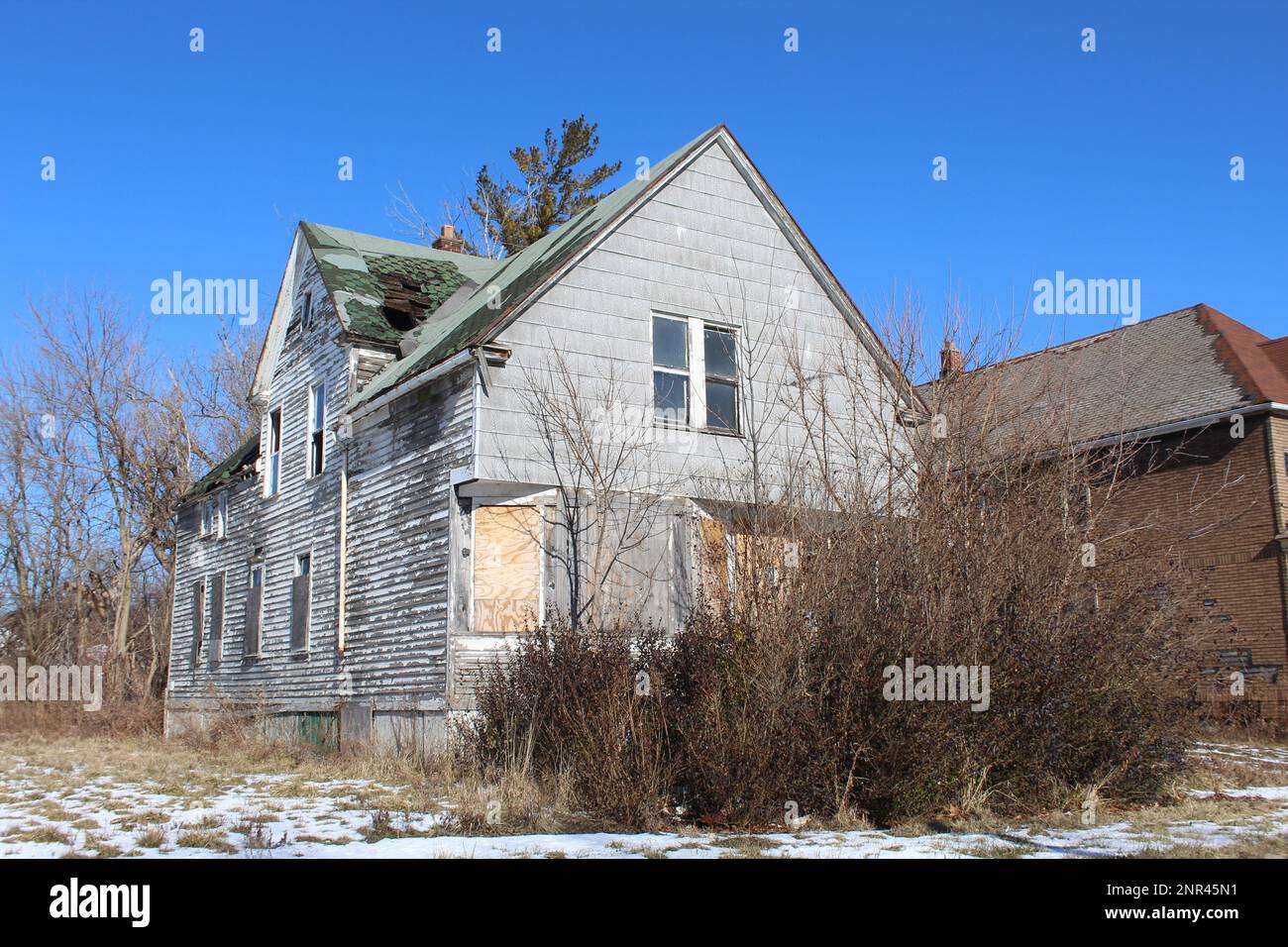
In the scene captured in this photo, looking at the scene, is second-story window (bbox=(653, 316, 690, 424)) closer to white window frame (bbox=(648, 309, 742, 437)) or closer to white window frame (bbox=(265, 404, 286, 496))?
white window frame (bbox=(648, 309, 742, 437))

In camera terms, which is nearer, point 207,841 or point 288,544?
point 207,841

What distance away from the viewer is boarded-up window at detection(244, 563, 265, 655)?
20328 mm

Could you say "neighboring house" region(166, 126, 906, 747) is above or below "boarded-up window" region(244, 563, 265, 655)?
above

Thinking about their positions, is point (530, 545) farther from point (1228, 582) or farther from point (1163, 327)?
point (1163, 327)

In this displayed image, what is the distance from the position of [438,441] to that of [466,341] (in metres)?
1.60

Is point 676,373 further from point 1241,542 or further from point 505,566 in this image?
point 1241,542

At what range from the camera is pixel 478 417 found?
14.3 meters

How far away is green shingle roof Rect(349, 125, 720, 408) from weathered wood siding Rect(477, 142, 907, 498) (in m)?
0.24

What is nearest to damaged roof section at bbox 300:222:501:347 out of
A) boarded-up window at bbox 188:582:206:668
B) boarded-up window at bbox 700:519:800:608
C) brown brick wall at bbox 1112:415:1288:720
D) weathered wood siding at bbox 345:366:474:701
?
weathered wood siding at bbox 345:366:474:701

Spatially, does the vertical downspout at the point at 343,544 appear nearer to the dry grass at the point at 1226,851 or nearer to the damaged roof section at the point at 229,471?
the damaged roof section at the point at 229,471

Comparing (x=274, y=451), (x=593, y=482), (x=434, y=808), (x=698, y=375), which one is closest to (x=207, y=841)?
(x=434, y=808)

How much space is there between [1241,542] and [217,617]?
1987 centimetres

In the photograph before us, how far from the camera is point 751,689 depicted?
9.27 meters
